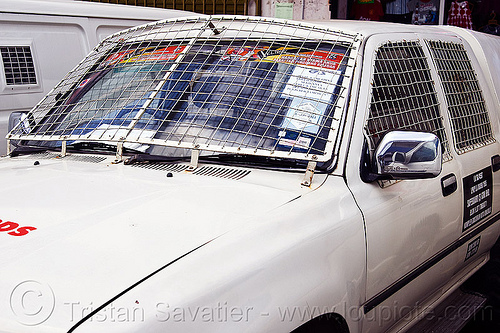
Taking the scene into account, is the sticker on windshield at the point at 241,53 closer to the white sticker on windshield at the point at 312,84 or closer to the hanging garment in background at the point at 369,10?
the white sticker on windshield at the point at 312,84

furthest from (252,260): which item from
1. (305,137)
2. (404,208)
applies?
(404,208)

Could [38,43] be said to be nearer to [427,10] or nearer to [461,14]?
[427,10]

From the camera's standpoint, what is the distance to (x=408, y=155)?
7.39ft

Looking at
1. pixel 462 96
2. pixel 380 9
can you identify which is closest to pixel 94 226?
pixel 462 96

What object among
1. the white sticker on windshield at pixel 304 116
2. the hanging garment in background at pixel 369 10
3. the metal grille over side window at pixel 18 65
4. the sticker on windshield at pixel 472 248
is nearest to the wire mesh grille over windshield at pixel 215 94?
the white sticker on windshield at pixel 304 116

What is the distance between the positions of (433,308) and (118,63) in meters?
2.15

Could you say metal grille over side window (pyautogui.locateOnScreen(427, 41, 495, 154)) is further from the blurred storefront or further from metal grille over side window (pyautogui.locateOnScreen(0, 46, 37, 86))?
the blurred storefront

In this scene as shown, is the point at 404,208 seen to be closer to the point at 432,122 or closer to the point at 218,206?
the point at 432,122

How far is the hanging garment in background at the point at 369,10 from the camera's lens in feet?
34.5

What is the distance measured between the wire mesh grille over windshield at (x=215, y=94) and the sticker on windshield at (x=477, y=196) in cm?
104

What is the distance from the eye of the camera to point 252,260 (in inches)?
71.1

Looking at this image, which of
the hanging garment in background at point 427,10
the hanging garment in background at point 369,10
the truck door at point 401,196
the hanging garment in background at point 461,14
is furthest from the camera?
the hanging garment in background at point 369,10

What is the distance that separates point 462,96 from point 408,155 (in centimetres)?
130

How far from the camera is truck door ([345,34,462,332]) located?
2357 mm
